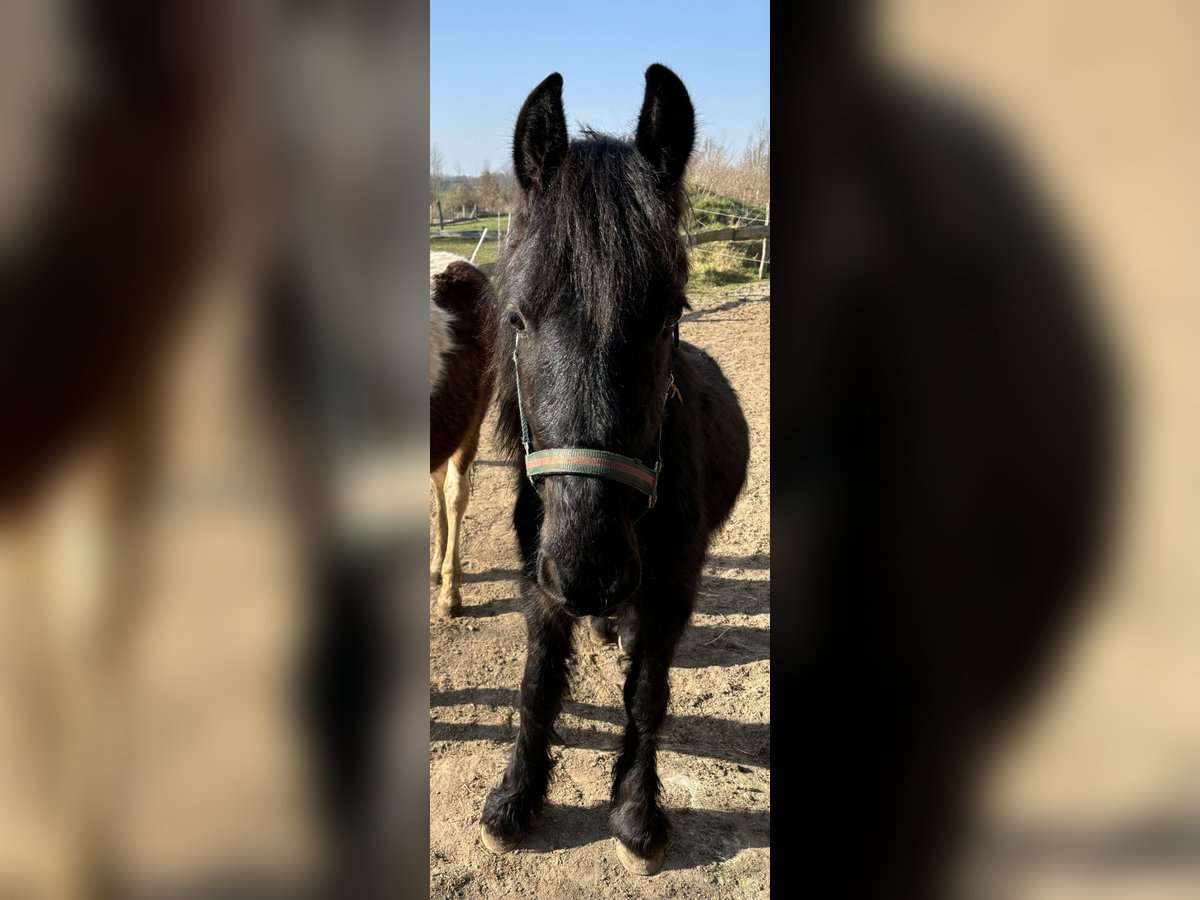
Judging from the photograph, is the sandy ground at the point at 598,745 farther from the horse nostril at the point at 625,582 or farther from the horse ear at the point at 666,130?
the horse ear at the point at 666,130

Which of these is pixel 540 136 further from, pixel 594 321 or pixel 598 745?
pixel 598 745

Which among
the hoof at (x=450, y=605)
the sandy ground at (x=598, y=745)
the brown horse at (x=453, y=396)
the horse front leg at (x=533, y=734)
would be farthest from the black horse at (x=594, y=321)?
the hoof at (x=450, y=605)

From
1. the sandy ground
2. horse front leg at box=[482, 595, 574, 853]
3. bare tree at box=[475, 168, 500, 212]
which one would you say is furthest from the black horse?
the sandy ground

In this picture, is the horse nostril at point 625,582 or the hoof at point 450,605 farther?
the hoof at point 450,605

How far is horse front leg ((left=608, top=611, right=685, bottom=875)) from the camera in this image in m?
2.89

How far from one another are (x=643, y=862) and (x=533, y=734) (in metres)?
0.68

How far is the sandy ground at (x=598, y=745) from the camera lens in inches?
115

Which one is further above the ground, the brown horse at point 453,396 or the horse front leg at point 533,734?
the brown horse at point 453,396

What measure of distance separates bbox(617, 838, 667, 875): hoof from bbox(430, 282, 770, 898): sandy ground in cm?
4
